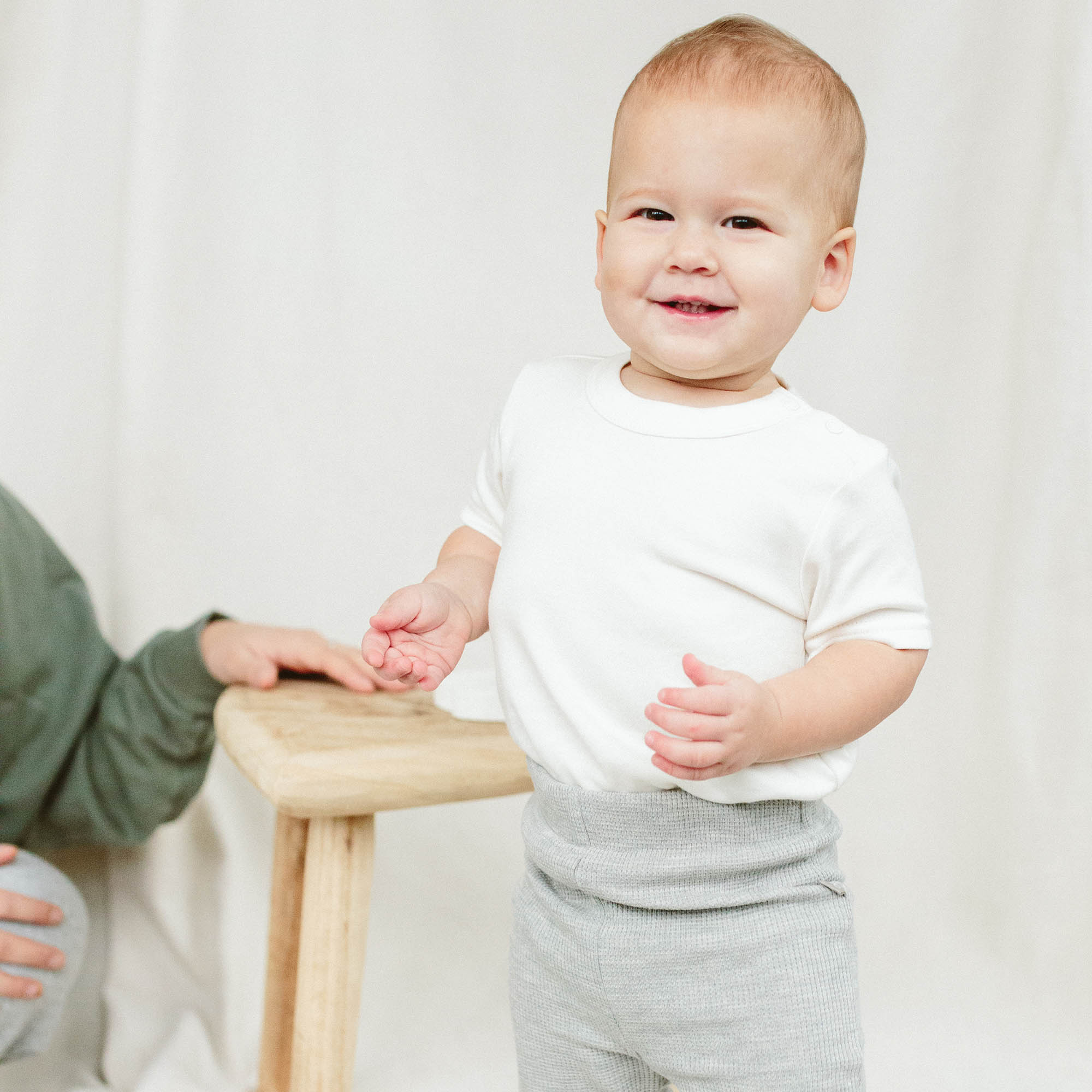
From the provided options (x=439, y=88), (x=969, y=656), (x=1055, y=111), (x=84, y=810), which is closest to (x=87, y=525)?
(x=84, y=810)

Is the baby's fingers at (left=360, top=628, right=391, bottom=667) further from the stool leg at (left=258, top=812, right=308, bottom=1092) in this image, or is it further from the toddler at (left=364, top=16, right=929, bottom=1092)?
the stool leg at (left=258, top=812, right=308, bottom=1092)

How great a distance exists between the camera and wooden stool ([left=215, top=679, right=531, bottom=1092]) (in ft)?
2.82

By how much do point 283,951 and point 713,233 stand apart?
0.68m

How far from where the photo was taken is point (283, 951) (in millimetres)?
1030

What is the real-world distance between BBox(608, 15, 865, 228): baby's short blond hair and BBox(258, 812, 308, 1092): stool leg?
60cm

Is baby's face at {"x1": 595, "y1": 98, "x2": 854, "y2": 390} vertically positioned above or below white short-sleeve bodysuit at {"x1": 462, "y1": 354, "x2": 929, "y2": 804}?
A: above

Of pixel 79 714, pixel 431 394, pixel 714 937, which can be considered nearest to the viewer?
pixel 714 937

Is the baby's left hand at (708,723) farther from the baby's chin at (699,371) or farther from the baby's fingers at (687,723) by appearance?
the baby's chin at (699,371)

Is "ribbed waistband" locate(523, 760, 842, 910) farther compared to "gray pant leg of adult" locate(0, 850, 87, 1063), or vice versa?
"gray pant leg of adult" locate(0, 850, 87, 1063)

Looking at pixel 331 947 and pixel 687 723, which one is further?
pixel 331 947

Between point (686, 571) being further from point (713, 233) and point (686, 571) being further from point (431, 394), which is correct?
point (431, 394)

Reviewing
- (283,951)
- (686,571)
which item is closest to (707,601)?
(686,571)

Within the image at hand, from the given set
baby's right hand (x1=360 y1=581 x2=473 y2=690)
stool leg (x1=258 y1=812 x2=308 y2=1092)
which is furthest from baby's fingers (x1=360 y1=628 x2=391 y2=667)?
stool leg (x1=258 y1=812 x2=308 y2=1092)

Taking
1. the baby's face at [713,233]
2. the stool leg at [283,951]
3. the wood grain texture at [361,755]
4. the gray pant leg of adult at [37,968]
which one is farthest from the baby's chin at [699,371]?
the gray pant leg of adult at [37,968]
